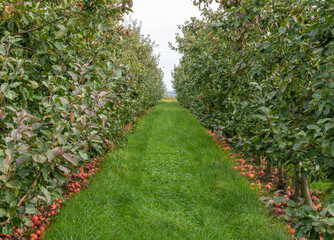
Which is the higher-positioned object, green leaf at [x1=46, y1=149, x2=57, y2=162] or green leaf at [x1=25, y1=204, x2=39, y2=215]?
green leaf at [x1=46, y1=149, x2=57, y2=162]

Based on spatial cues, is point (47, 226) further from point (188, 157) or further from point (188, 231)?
point (188, 157)

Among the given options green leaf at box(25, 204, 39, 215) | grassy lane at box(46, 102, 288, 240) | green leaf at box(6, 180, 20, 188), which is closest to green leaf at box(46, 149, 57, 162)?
green leaf at box(6, 180, 20, 188)

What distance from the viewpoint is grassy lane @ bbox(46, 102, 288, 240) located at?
333 cm

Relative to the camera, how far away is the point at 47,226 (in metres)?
3.29

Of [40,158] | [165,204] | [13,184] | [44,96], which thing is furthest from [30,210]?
[165,204]

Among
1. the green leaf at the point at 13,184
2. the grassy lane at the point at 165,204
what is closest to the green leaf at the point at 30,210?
the green leaf at the point at 13,184

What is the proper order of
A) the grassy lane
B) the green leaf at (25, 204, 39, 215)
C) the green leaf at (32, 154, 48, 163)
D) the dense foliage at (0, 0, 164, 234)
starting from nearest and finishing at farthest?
the green leaf at (32, 154, 48, 163) < the dense foliage at (0, 0, 164, 234) < the green leaf at (25, 204, 39, 215) < the grassy lane

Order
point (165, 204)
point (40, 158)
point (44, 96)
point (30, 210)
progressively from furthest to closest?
point (165, 204)
point (44, 96)
point (30, 210)
point (40, 158)

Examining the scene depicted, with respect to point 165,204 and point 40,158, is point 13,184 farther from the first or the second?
point 165,204

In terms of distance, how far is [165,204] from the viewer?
4.28 m

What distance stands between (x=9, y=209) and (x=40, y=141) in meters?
0.44

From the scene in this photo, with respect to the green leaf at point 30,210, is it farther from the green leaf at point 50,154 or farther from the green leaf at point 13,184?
the green leaf at point 50,154

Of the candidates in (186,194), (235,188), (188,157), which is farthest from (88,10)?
(188,157)

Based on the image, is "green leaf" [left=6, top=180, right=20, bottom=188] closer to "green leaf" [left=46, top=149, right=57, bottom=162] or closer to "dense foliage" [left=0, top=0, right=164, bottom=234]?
"dense foliage" [left=0, top=0, right=164, bottom=234]
